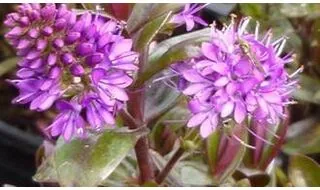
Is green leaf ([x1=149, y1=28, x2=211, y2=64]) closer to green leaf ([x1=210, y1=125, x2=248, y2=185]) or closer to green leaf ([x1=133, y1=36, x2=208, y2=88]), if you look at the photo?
green leaf ([x1=133, y1=36, x2=208, y2=88])

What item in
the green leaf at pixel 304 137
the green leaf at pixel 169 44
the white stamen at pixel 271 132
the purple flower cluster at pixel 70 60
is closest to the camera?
the purple flower cluster at pixel 70 60

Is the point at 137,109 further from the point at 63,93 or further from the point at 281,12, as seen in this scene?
the point at 281,12

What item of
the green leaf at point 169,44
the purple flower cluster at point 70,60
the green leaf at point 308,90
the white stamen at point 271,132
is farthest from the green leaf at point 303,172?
the purple flower cluster at point 70,60

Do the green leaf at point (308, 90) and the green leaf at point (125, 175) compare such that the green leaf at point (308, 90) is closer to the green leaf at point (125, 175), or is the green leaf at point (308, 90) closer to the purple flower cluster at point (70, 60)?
the green leaf at point (125, 175)

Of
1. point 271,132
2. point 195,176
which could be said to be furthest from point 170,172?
point 271,132

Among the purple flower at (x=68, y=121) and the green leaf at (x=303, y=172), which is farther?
the green leaf at (x=303, y=172)

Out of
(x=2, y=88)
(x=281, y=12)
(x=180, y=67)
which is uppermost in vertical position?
(x=180, y=67)

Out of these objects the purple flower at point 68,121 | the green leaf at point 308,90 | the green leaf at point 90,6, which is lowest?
the green leaf at point 308,90

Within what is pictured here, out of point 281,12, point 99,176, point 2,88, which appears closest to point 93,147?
point 99,176
